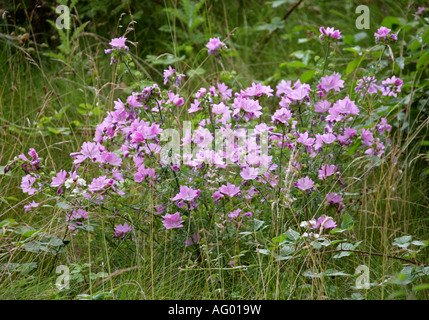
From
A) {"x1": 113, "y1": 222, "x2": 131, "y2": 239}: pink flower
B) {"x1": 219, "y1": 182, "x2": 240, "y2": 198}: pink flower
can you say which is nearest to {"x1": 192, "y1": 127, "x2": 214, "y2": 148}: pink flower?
{"x1": 219, "y1": 182, "x2": 240, "y2": 198}: pink flower

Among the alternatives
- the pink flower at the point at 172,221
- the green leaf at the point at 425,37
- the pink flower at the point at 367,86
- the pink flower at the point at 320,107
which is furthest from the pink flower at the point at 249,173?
the green leaf at the point at 425,37

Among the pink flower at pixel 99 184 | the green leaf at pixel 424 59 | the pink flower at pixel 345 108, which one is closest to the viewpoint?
the pink flower at pixel 99 184

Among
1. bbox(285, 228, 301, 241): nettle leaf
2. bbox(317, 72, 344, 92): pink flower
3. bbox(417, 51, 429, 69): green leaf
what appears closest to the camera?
bbox(285, 228, 301, 241): nettle leaf

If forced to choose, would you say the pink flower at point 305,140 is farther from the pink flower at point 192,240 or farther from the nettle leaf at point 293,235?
the pink flower at point 192,240

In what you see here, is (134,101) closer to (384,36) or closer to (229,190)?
(229,190)

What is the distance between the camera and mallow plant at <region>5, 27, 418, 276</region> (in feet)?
6.16

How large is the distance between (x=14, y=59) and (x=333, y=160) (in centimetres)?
229

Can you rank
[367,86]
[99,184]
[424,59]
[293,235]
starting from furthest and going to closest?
[424,59]
[367,86]
[99,184]
[293,235]

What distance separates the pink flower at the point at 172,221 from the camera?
186 centimetres

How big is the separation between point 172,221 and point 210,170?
0.24m

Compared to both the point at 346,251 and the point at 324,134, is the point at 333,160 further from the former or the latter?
the point at 346,251

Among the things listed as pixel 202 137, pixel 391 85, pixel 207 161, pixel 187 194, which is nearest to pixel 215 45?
pixel 202 137

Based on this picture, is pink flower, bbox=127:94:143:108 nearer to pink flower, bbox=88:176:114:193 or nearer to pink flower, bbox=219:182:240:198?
pink flower, bbox=88:176:114:193

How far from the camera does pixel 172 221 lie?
189 cm
